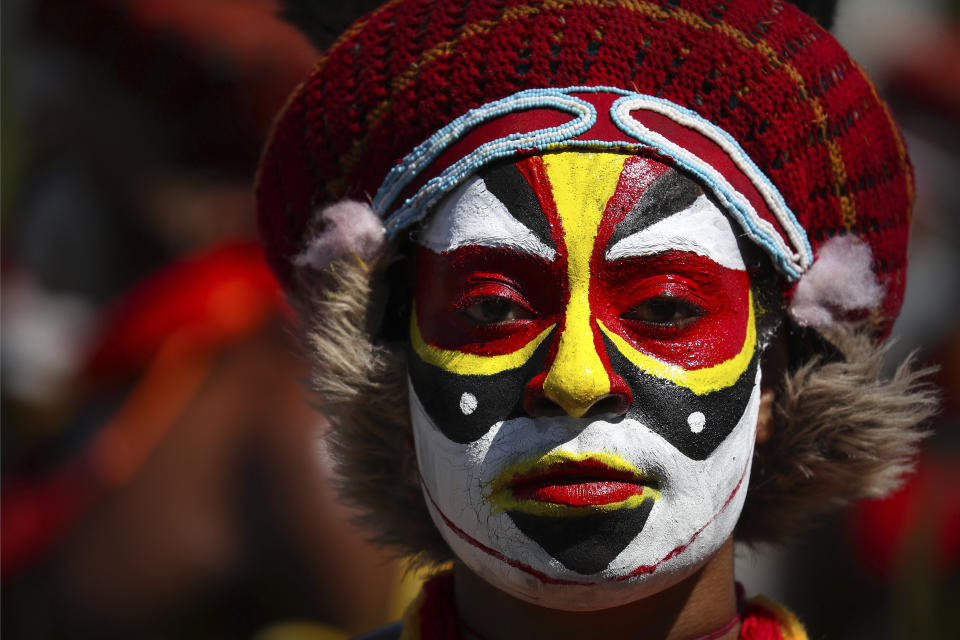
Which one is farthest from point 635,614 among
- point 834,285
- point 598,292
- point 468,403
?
point 834,285

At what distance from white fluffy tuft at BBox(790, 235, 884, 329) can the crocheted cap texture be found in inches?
1.5

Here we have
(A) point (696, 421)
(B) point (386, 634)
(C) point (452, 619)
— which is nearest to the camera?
(A) point (696, 421)

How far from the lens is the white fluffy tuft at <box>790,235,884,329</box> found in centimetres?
245

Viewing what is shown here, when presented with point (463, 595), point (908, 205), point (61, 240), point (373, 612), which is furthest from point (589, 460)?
point (61, 240)

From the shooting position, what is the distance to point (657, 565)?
2240 millimetres

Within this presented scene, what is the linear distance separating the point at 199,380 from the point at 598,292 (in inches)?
118

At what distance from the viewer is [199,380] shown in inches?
194

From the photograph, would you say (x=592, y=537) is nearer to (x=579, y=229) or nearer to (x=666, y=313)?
(x=666, y=313)

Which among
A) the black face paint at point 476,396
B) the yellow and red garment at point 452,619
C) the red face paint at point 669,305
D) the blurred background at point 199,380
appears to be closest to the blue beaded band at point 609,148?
the red face paint at point 669,305

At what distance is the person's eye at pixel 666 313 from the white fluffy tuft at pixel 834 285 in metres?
0.28

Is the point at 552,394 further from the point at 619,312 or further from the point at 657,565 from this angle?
the point at 657,565

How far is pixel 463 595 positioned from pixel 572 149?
0.97m

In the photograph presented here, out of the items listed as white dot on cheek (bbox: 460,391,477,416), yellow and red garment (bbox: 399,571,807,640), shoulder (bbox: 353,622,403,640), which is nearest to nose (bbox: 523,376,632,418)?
white dot on cheek (bbox: 460,391,477,416)

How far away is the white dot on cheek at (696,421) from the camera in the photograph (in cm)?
225
